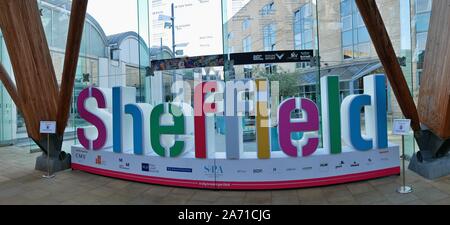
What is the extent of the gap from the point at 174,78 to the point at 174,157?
4012 mm

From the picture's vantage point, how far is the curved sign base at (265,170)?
223 inches

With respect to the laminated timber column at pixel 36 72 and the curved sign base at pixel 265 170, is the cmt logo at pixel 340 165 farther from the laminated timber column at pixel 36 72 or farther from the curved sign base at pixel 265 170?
the laminated timber column at pixel 36 72

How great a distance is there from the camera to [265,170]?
5.67 m

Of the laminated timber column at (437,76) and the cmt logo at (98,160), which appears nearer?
the laminated timber column at (437,76)

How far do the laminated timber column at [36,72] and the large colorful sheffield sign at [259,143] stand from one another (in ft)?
4.63

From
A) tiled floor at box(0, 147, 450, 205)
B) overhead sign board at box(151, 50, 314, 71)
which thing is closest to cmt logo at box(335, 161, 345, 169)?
tiled floor at box(0, 147, 450, 205)

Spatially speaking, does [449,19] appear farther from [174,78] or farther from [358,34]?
[358,34]

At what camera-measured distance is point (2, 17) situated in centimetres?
691

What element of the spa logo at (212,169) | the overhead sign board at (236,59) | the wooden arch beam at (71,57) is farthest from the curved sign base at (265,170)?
the overhead sign board at (236,59)

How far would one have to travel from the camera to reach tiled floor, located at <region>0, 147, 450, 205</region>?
201 inches

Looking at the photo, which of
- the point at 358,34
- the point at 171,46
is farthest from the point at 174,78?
the point at 358,34

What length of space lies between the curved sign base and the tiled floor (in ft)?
0.44

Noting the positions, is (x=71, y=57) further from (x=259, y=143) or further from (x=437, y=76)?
(x=437, y=76)
